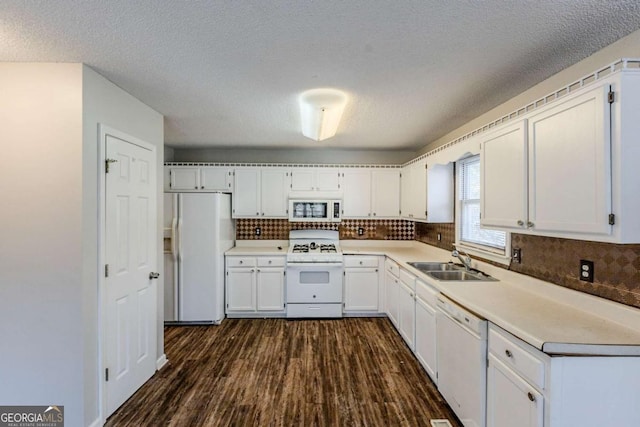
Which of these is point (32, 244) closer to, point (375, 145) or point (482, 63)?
point (482, 63)

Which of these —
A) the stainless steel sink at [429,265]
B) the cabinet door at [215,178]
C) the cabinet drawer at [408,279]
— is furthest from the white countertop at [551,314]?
the cabinet door at [215,178]

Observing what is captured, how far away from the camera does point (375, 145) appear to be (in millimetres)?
4508

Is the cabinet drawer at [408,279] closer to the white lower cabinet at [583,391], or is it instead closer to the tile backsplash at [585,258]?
the tile backsplash at [585,258]

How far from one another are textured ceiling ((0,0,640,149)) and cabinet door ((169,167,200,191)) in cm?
179

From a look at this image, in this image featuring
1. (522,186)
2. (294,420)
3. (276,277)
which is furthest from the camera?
(276,277)

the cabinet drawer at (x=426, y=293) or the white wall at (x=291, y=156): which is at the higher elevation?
the white wall at (x=291, y=156)

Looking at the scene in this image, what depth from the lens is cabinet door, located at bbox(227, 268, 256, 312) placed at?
423 centimetres

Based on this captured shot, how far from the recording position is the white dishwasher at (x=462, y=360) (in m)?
1.85

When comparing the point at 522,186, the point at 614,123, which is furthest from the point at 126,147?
the point at 614,123

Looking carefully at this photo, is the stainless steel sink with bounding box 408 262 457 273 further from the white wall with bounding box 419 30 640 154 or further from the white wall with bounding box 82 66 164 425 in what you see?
the white wall with bounding box 82 66 164 425

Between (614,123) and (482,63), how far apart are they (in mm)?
855

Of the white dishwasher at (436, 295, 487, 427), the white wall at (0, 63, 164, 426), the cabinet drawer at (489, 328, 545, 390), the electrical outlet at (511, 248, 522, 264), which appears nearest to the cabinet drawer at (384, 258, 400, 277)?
the white dishwasher at (436, 295, 487, 427)

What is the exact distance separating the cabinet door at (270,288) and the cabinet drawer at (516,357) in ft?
9.54

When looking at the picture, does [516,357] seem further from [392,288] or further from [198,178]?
[198,178]
